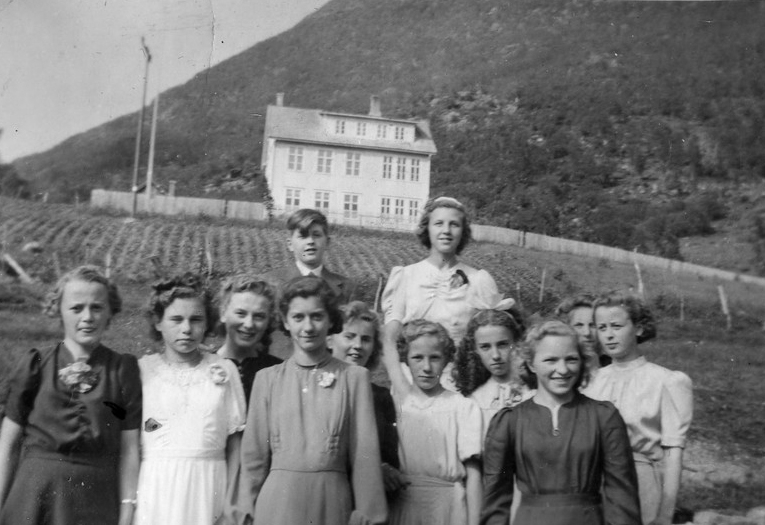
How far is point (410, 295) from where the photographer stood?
3457 millimetres

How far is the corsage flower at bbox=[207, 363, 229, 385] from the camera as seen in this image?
9.16ft

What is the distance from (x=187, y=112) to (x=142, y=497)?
4.98 metres

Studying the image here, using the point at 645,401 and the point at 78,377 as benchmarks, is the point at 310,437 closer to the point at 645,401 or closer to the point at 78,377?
the point at 78,377

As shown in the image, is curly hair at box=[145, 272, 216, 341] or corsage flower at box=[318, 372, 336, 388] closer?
corsage flower at box=[318, 372, 336, 388]

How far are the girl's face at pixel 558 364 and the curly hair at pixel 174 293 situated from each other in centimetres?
127

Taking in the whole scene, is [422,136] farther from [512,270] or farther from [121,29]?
[121,29]

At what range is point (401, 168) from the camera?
643cm

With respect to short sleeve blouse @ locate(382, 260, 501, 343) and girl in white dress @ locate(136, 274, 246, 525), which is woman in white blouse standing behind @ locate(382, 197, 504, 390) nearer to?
short sleeve blouse @ locate(382, 260, 501, 343)

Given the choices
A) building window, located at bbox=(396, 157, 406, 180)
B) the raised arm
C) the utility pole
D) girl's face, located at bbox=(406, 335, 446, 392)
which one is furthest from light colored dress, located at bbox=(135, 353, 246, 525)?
building window, located at bbox=(396, 157, 406, 180)

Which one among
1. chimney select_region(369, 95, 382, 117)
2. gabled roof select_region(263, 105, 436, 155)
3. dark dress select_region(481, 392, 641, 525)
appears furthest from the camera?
chimney select_region(369, 95, 382, 117)

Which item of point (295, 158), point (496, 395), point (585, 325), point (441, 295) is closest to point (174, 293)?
point (441, 295)

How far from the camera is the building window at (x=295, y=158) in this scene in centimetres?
666

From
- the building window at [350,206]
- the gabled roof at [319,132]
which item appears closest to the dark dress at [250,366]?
the gabled roof at [319,132]

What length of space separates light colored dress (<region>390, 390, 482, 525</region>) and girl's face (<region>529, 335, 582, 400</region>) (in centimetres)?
38
